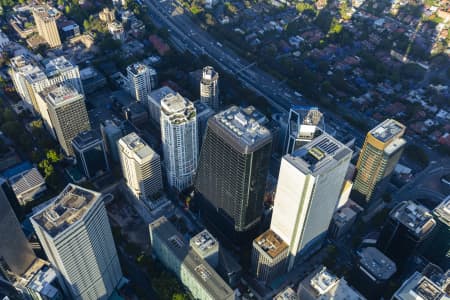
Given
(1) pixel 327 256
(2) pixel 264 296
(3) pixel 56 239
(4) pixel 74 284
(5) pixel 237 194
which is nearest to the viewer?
(3) pixel 56 239

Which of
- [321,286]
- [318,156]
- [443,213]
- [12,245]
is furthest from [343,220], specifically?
[12,245]

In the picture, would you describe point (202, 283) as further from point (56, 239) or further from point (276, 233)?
point (56, 239)

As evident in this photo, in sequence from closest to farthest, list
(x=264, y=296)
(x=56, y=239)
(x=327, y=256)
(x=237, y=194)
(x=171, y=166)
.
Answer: (x=56, y=239) < (x=237, y=194) < (x=264, y=296) < (x=327, y=256) < (x=171, y=166)

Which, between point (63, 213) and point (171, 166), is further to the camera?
point (171, 166)

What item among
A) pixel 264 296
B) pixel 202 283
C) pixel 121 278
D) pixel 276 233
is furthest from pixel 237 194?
pixel 121 278

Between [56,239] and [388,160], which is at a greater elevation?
[56,239]

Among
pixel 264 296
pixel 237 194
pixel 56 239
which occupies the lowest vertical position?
pixel 264 296

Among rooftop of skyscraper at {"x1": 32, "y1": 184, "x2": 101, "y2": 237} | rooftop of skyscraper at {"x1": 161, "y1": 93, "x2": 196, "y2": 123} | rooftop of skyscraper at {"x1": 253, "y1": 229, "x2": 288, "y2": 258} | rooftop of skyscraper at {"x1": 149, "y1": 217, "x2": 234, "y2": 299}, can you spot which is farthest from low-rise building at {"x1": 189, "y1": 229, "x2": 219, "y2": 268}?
rooftop of skyscraper at {"x1": 161, "y1": 93, "x2": 196, "y2": 123}
